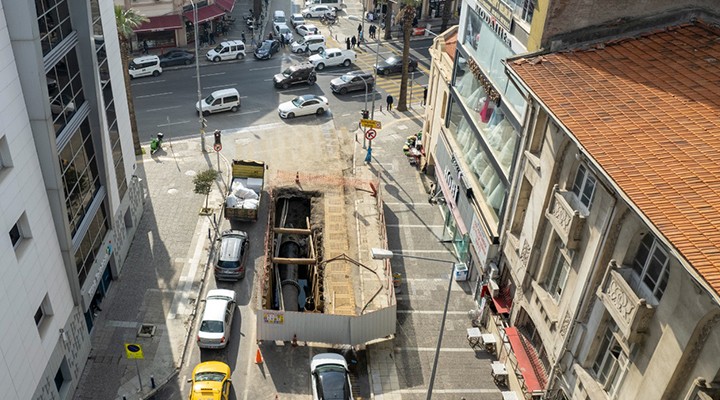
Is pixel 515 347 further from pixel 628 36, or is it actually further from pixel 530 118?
pixel 628 36

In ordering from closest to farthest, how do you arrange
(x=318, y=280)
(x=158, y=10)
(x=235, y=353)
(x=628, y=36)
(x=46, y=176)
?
(x=46, y=176) < (x=628, y=36) < (x=235, y=353) < (x=318, y=280) < (x=158, y=10)

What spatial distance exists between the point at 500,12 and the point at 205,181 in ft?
81.5

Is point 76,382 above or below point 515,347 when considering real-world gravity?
below

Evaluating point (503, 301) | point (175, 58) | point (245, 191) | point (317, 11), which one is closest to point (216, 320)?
point (245, 191)

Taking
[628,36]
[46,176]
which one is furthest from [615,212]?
[46,176]

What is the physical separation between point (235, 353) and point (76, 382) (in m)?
7.57

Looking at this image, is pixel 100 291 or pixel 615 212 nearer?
pixel 615 212

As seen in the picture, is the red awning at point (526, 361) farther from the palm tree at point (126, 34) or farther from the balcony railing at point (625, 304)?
the palm tree at point (126, 34)

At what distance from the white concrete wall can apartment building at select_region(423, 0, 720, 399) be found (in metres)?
20.2

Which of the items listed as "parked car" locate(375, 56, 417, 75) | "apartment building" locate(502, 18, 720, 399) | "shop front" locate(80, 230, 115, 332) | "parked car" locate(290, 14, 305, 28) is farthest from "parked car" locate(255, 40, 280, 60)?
"apartment building" locate(502, 18, 720, 399)

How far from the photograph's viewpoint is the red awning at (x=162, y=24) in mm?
64875

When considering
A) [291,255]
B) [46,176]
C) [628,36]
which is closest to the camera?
[46,176]

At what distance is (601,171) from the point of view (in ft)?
65.9

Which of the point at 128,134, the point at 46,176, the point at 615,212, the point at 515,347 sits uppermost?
the point at 615,212
